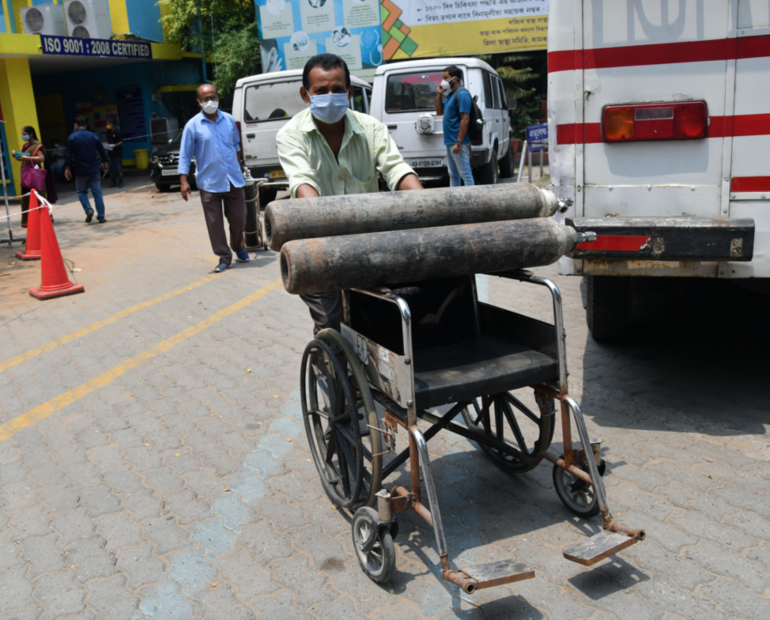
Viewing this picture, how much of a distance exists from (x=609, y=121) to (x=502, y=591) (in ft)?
7.95

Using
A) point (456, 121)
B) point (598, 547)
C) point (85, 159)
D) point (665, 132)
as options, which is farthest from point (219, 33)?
point (598, 547)

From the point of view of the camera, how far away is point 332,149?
342 cm

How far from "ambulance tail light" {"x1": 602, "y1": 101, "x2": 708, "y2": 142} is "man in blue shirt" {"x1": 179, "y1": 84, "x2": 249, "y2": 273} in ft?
16.7

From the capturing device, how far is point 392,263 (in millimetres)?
2598

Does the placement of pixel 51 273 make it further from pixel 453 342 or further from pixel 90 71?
pixel 90 71

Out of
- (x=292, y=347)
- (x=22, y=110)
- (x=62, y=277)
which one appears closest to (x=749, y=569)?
(x=292, y=347)

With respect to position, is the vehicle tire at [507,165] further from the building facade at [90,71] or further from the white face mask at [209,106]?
the building facade at [90,71]

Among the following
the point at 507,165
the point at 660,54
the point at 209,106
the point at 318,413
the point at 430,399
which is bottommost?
the point at 318,413

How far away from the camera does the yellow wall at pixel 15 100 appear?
1752 centimetres

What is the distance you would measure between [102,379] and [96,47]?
17499 millimetres

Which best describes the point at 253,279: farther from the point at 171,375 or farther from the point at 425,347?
the point at 425,347

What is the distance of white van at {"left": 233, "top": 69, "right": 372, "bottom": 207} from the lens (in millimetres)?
12133

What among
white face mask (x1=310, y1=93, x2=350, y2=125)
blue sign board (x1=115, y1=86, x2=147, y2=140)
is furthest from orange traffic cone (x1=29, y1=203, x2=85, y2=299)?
blue sign board (x1=115, y1=86, x2=147, y2=140)

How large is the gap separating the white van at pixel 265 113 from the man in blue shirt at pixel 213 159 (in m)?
4.17
